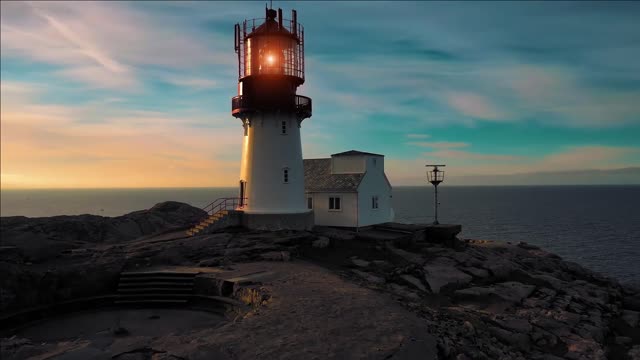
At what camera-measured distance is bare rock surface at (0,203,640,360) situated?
13242 millimetres

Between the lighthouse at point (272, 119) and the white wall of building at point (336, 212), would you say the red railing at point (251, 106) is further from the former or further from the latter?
the white wall of building at point (336, 212)

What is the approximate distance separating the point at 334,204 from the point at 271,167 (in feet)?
21.1

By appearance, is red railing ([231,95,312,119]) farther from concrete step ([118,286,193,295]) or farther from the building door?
concrete step ([118,286,193,295])

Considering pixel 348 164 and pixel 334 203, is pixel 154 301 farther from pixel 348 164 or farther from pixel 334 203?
pixel 348 164

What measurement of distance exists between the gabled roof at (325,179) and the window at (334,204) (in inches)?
28.9

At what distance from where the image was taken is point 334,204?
117ft

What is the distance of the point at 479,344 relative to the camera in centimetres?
1535

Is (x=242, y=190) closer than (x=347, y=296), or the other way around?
(x=347, y=296)

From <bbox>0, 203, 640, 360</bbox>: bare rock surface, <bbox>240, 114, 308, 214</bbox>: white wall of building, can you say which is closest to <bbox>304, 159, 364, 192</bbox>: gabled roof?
<bbox>0, 203, 640, 360</bbox>: bare rock surface

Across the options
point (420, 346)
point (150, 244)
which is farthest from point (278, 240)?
point (420, 346)

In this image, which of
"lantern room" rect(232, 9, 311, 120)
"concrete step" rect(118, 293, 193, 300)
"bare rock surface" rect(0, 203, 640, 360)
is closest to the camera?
"bare rock surface" rect(0, 203, 640, 360)

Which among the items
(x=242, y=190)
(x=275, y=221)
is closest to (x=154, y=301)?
(x=275, y=221)

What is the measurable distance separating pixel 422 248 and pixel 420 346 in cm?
1936

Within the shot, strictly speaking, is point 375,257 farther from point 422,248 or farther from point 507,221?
point 507,221
